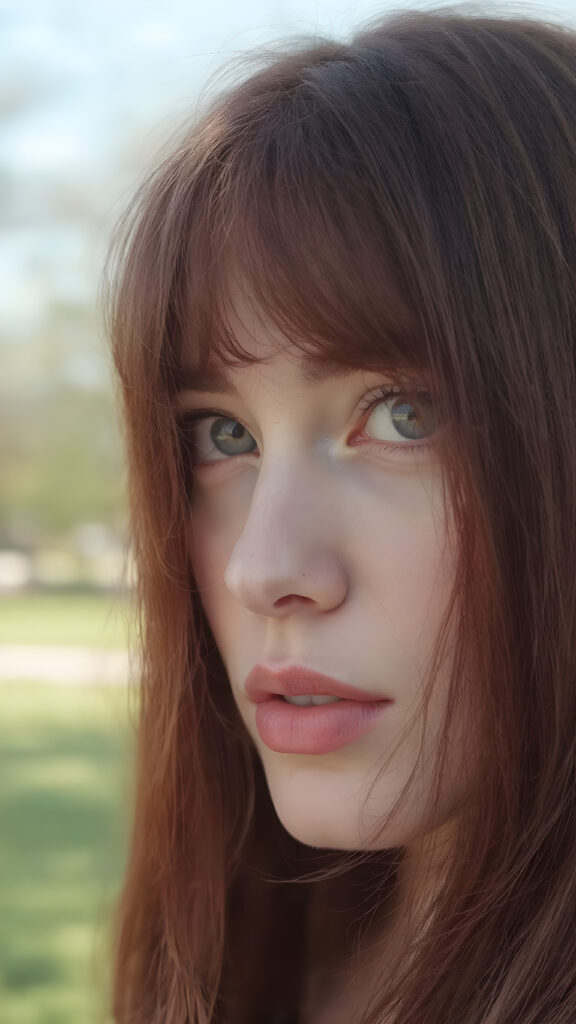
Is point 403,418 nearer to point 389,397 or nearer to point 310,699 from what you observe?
point 389,397

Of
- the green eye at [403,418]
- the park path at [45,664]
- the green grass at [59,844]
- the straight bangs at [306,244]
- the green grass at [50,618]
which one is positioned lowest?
the green grass at [59,844]

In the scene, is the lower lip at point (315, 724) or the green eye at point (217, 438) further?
the green eye at point (217, 438)

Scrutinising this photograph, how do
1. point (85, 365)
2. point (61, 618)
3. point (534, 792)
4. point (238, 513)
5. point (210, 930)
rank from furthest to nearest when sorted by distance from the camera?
point (85, 365) < point (61, 618) < point (210, 930) < point (238, 513) < point (534, 792)

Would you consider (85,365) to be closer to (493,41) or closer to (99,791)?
(99,791)

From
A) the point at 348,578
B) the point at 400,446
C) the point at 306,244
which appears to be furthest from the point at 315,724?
the point at 306,244

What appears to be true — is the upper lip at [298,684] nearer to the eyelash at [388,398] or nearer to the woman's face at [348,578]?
the woman's face at [348,578]

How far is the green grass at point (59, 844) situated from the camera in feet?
5.16

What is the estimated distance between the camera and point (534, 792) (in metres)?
0.79

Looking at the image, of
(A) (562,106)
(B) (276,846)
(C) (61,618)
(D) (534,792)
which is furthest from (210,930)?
(C) (61,618)

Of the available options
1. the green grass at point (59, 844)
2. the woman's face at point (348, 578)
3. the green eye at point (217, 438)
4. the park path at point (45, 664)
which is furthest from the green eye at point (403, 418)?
the park path at point (45, 664)

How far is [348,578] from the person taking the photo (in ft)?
2.73

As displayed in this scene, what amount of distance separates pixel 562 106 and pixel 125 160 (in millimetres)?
8971

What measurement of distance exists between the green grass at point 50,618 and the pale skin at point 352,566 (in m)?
5.24

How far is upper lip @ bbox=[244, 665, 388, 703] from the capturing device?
846 millimetres
